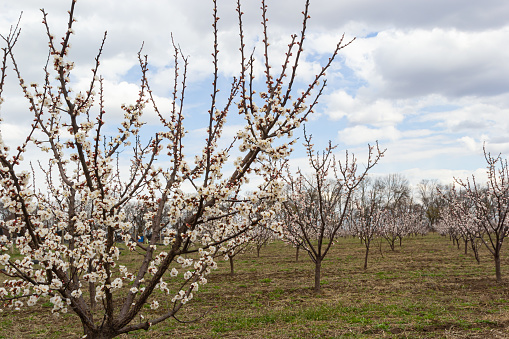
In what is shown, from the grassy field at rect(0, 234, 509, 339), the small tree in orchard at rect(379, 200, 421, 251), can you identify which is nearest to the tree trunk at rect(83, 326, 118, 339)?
the grassy field at rect(0, 234, 509, 339)

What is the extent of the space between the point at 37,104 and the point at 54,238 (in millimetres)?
1622

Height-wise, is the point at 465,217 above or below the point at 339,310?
above

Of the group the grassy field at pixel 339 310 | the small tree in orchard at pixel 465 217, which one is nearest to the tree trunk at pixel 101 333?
the grassy field at pixel 339 310

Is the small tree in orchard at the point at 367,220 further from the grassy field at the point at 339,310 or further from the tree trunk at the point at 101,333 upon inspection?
the tree trunk at the point at 101,333

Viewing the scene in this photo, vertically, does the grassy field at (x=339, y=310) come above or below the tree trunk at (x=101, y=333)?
below

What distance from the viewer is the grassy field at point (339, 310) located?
7255 mm

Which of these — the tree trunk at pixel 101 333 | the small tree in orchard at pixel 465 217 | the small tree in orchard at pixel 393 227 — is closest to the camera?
the tree trunk at pixel 101 333

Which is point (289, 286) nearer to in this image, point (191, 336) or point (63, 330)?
point (191, 336)

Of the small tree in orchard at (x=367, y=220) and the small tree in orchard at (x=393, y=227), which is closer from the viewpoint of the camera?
the small tree in orchard at (x=367, y=220)

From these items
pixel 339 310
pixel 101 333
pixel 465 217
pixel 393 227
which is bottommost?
pixel 339 310

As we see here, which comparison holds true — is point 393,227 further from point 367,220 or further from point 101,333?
point 101,333

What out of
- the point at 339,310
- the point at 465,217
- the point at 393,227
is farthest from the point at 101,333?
the point at 393,227

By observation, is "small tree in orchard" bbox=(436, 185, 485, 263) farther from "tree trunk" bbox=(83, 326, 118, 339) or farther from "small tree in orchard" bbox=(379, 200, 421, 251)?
"tree trunk" bbox=(83, 326, 118, 339)

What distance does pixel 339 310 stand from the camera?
29.2 feet
